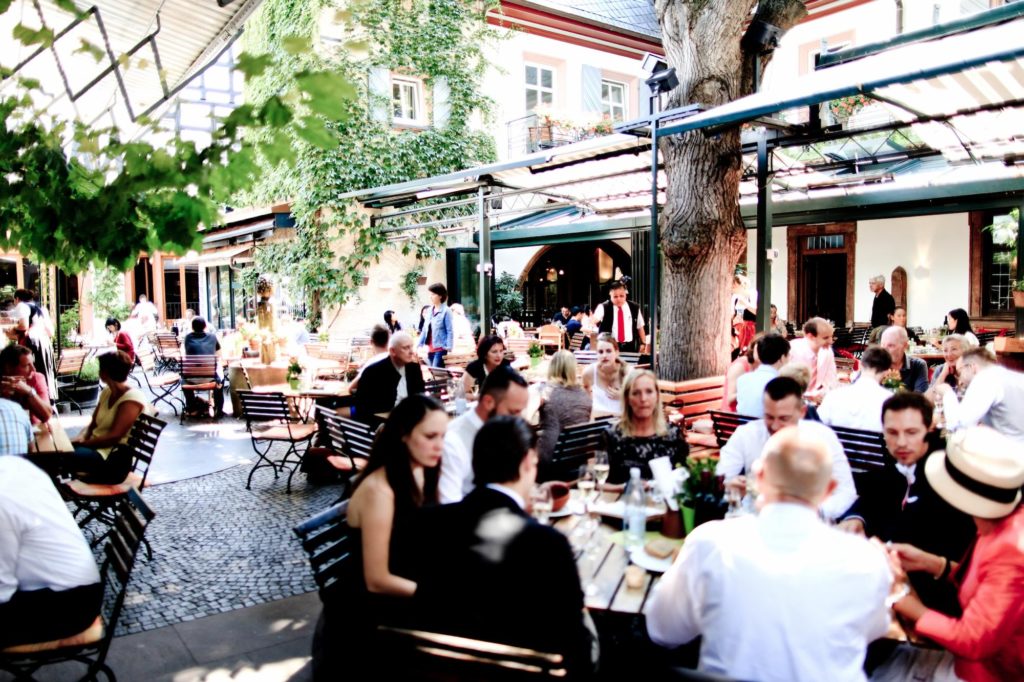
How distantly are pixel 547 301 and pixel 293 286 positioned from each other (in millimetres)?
7895

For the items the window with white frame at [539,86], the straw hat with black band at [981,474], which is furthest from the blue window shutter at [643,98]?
the straw hat with black band at [981,474]

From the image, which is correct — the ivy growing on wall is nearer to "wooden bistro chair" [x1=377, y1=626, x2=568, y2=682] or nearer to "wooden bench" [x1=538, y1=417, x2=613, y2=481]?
"wooden bench" [x1=538, y1=417, x2=613, y2=481]

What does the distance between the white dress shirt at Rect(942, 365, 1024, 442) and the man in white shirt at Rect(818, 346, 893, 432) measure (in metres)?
0.48

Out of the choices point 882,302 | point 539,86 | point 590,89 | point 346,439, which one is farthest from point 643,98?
point 346,439

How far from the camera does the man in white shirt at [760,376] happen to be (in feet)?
17.1

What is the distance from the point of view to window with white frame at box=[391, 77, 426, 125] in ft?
54.4

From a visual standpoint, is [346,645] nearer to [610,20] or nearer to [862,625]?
[862,625]

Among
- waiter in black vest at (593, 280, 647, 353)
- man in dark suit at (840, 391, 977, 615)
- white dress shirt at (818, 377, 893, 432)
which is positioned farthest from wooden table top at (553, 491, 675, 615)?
waiter in black vest at (593, 280, 647, 353)

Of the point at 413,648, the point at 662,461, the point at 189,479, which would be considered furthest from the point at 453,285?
the point at 413,648

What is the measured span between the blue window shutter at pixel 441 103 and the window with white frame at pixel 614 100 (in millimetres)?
5001

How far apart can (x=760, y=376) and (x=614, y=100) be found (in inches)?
662

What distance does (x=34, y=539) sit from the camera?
274cm

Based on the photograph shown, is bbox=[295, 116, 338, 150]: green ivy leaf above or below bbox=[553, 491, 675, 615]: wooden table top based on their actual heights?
above

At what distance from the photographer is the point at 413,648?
1943 millimetres
